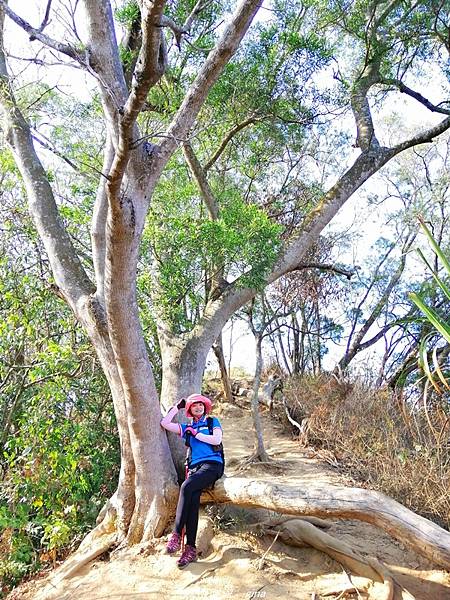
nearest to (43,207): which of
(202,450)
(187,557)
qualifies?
(202,450)

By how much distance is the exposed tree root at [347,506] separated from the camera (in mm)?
3191

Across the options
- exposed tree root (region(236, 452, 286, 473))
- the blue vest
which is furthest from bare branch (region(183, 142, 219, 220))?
exposed tree root (region(236, 452, 286, 473))

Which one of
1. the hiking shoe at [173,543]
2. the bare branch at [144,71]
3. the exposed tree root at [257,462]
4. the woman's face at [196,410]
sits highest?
the bare branch at [144,71]

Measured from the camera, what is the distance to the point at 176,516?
12.9 ft

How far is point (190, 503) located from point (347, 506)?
129 centimetres

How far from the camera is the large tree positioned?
3365mm

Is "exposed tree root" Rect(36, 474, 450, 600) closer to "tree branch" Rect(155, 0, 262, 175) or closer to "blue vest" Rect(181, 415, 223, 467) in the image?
"blue vest" Rect(181, 415, 223, 467)

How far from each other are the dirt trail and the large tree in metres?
0.40

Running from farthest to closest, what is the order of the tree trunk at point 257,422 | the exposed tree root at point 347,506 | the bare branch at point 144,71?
the tree trunk at point 257,422, the exposed tree root at point 347,506, the bare branch at point 144,71

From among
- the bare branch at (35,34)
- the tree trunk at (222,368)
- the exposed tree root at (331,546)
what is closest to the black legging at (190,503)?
the exposed tree root at (331,546)

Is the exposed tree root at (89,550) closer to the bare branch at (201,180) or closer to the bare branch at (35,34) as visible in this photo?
the bare branch at (201,180)

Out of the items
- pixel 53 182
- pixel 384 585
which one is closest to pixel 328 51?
pixel 53 182

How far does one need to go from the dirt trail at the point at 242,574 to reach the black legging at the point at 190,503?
0.90 ft

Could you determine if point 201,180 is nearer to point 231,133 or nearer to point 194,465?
point 231,133
